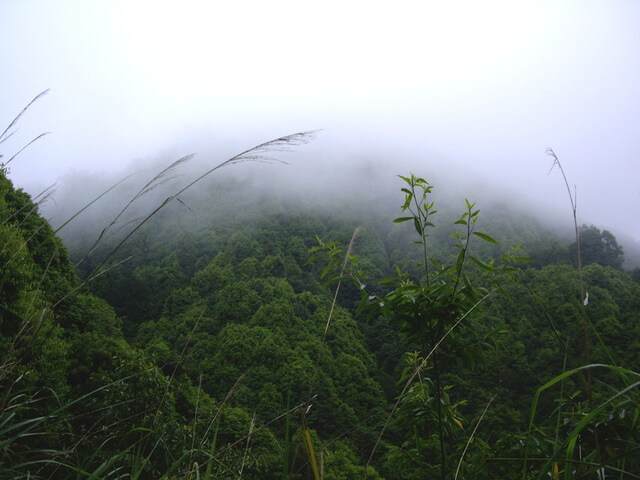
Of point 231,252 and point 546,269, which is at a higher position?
point 231,252

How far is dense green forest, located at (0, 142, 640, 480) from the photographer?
1.13 meters

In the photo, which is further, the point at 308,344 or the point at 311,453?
the point at 308,344

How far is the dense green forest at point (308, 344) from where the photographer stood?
1.13 m

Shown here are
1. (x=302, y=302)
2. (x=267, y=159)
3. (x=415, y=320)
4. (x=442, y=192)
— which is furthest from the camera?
(x=442, y=192)

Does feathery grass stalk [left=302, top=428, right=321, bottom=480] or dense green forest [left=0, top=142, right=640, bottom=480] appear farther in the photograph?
dense green forest [left=0, top=142, right=640, bottom=480]

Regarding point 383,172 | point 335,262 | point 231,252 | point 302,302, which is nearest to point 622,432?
point 335,262

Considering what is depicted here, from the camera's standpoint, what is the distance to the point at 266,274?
60.4m

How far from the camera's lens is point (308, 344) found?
142ft

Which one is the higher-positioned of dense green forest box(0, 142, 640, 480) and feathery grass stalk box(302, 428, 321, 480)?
feathery grass stalk box(302, 428, 321, 480)

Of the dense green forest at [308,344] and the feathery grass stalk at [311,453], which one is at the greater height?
the feathery grass stalk at [311,453]

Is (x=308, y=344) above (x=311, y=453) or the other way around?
the other way around

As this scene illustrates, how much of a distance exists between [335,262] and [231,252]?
66095mm

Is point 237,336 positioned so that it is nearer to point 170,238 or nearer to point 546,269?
point 170,238

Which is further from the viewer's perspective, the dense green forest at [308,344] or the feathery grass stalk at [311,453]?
the dense green forest at [308,344]
